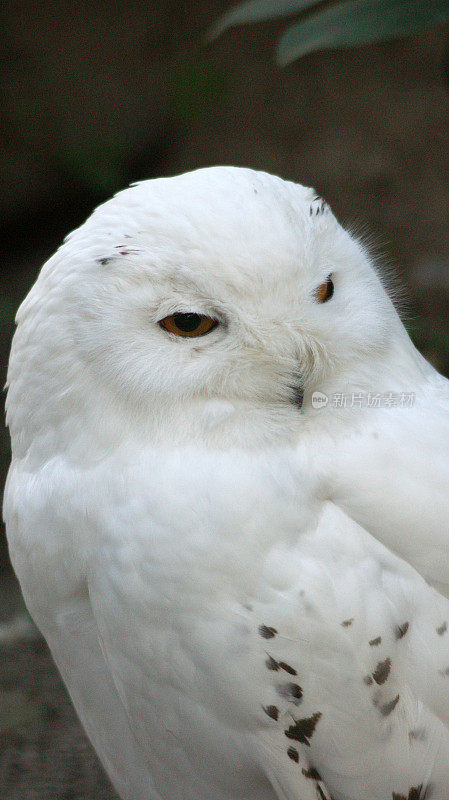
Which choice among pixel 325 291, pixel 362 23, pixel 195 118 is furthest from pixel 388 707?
pixel 195 118

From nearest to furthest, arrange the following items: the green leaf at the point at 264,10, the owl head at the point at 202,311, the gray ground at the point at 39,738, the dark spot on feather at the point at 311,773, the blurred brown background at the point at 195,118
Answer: the owl head at the point at 202,311 → the dark spot on feather at the point at 311,773 → the green leaf at the point at 264,10 → the gray ground at the point at 39,738 → the blurred brown background at the point at 195,118

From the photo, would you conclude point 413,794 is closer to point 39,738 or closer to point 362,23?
point 39,738

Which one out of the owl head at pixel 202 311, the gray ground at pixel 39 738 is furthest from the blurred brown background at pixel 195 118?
the owl head at pixel 202 311

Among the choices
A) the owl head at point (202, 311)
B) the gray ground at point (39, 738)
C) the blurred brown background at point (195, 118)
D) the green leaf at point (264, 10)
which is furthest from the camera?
the blurred brown background at point (195, 118)

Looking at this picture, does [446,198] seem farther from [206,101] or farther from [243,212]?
[243,212]

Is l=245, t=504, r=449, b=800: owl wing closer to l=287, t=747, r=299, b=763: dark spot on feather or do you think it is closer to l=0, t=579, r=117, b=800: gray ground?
l=287, t=747, r=299, b=763: dark spot on feather

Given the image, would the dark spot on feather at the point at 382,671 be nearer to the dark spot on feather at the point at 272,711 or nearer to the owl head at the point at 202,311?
the dark spot on feather at the point at 272,711

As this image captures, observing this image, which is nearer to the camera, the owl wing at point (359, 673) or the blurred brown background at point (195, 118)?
the owl wing at point (359, 673)
